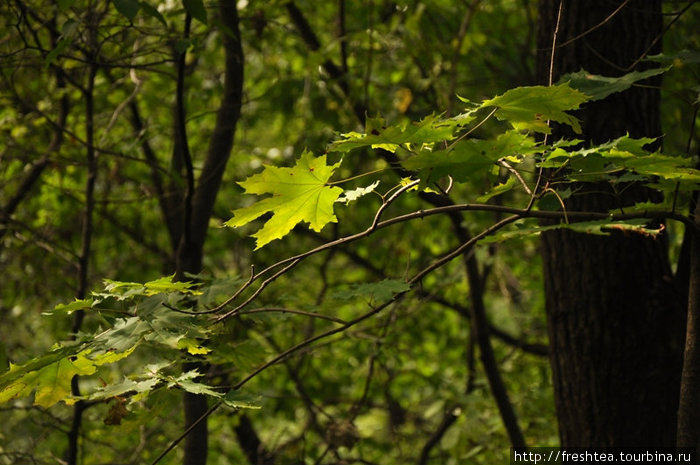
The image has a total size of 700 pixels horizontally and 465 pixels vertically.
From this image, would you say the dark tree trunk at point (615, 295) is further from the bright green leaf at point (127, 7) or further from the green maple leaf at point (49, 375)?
the green maple leaf at point (49, 375)

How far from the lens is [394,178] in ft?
16.2

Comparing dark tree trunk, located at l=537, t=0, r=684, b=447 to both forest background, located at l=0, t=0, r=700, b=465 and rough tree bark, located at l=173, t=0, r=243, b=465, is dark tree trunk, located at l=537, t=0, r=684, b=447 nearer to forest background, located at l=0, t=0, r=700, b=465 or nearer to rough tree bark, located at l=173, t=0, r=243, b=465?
forest background, located at l=0, t=0, r=700, b=465

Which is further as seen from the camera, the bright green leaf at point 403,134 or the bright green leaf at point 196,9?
the bright green leaf at point 196,9

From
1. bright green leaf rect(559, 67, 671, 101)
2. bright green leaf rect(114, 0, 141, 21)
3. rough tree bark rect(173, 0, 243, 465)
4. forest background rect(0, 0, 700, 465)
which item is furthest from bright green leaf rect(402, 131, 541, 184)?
rough tree bark rect(173, 0, 243, 465)

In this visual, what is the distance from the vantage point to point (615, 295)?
2.45 meters

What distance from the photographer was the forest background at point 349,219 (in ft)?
4.85

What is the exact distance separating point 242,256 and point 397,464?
2112 mm

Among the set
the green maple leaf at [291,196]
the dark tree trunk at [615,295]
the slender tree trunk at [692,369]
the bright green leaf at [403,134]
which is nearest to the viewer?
the bright green leaf at [403,134]

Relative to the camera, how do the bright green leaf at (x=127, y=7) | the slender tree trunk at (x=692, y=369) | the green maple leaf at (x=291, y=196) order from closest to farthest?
the green maple leaf at (x=291, y=196) < the slender tree trunk at (x=692, y=369) < the bright green leaf at (x=127, y=7)

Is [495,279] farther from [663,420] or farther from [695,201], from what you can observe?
[695,201]

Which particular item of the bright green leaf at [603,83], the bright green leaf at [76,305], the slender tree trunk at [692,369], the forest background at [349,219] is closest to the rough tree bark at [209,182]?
the forest background at [349,219]

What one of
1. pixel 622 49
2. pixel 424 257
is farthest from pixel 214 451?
pixel 622 49

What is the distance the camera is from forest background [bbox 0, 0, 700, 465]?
4.85 feet

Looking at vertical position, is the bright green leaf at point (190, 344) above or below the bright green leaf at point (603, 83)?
below
